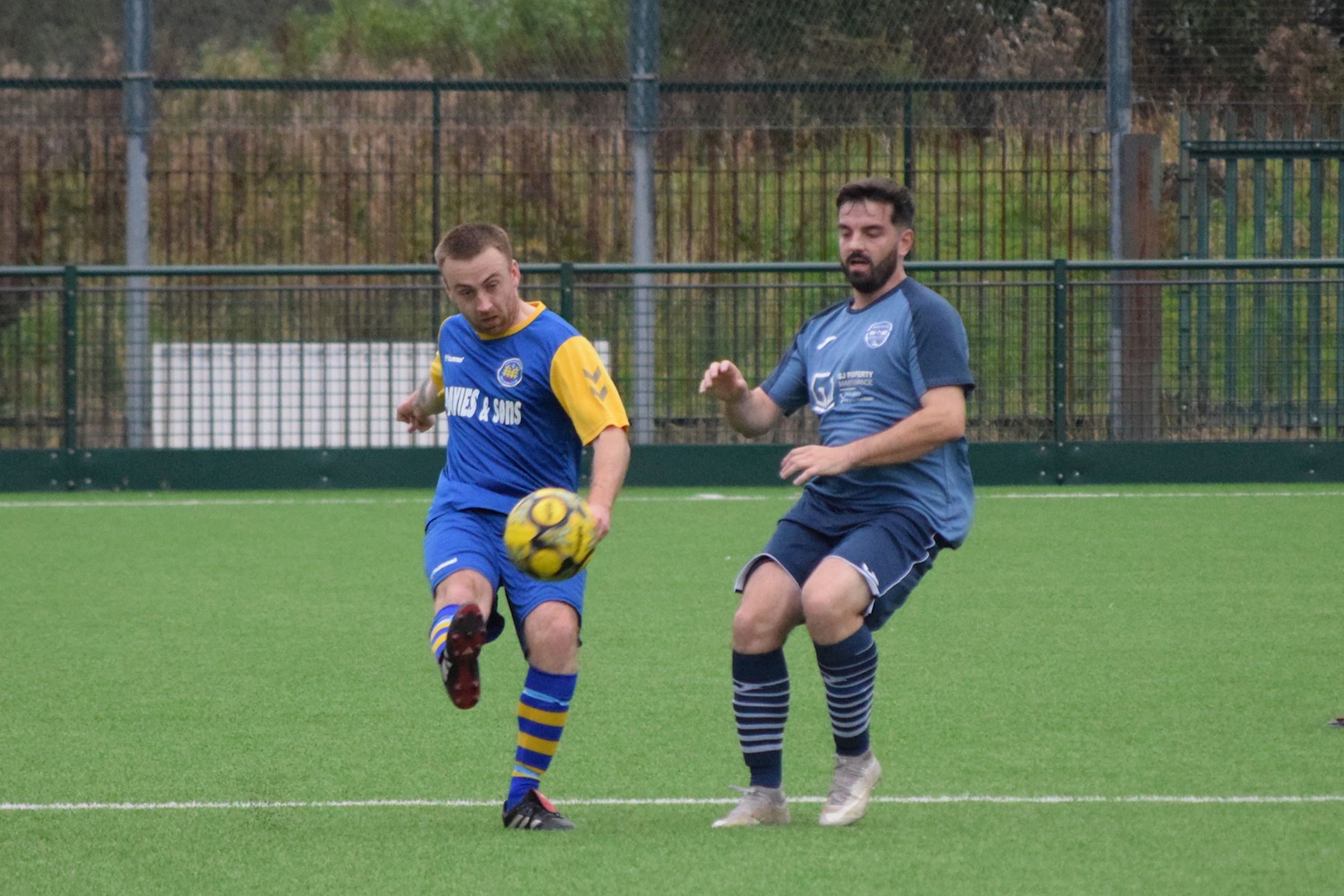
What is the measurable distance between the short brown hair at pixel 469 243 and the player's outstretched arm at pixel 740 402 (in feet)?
2.03

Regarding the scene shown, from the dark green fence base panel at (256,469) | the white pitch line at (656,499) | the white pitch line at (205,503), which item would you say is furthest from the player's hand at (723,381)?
the dark green fence base panel at (256,469)

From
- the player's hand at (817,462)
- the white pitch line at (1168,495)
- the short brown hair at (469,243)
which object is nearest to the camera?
the player's hand at (817,462)

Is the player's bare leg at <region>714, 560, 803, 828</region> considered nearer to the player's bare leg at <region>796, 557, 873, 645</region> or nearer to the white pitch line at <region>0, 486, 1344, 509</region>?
the player's bare leg at <region>796, 557, 873, 645</region>

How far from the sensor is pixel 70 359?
12641 mm

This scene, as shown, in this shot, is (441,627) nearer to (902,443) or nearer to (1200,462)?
(902,443)

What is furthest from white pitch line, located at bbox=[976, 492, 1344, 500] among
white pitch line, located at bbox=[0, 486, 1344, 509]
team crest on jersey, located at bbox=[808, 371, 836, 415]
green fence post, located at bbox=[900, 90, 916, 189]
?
team crest on jersey, located at bbox=[808, 371, 836, 415]

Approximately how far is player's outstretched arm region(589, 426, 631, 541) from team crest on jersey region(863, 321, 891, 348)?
0.68 meters

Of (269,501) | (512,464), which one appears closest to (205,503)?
(269,501)

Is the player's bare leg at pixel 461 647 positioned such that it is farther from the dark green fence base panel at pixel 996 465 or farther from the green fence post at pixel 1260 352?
the green fence post at pixel 1260 352

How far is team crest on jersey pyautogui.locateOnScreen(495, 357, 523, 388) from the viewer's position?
4879 mm

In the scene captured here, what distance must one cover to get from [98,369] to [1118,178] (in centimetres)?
756

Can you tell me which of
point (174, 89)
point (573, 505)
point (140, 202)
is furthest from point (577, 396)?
point (174, 89)

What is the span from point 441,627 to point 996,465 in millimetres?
8772

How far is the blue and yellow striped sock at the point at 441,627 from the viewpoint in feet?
14.6
